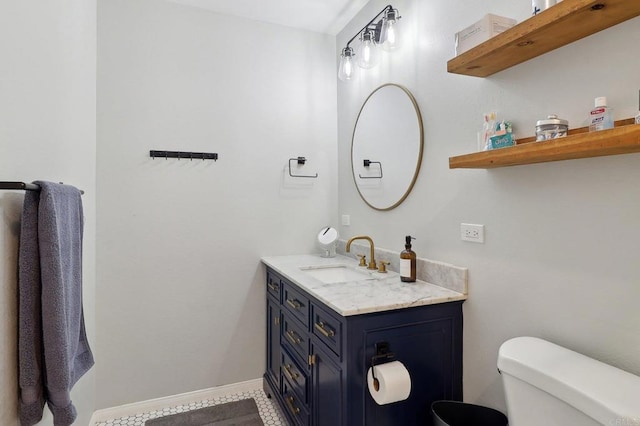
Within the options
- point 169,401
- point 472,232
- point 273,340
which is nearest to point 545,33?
point 472,232

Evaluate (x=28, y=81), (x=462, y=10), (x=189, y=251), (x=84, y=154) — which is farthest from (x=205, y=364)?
(x=462, y=10)

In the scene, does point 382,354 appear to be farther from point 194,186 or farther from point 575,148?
point 194,186

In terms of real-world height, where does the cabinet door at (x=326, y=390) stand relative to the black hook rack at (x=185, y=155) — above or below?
below

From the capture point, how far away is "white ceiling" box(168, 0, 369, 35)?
2314mm

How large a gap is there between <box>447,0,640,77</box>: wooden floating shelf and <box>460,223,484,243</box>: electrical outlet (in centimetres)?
65

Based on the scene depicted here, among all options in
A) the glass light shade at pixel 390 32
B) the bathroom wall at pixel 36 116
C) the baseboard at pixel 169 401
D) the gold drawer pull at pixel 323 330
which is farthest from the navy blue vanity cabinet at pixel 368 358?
the glass light shade at pixel 390 32

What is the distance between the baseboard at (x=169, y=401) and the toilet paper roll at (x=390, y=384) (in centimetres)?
147

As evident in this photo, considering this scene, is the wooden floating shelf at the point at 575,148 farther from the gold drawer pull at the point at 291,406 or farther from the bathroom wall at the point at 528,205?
the gold drawer pull at the point at 291,406

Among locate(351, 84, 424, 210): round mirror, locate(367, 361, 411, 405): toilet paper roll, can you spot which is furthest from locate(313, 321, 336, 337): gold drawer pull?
locate(351, 84, 424, 210): round mirror

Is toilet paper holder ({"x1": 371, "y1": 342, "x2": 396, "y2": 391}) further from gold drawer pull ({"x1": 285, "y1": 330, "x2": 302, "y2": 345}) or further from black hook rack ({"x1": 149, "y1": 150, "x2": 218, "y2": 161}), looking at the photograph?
black hook rack ({"x1": 149, "y1": 150, "x2": 218, "y2": 161})

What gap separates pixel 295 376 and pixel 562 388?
4.41 feet

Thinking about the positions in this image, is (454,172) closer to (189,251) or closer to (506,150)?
(506,150)

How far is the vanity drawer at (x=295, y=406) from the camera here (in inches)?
69.6

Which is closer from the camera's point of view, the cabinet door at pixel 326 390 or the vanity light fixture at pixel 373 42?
the cabinet door at pixel 326 390
